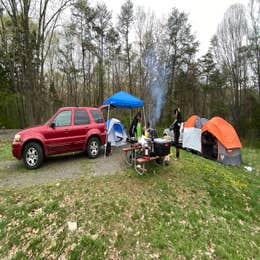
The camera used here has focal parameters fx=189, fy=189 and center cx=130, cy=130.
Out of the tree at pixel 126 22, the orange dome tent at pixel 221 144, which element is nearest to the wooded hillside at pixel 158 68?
the tree at pixel 126 22

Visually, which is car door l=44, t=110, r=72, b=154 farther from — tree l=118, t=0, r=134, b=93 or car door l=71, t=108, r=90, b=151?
tree l=118, t=0, r=134, b=93

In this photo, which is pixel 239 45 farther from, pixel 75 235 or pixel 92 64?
pixel 75 235

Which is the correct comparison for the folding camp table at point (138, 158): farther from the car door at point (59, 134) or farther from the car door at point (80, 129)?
the car door at point (59, 134)

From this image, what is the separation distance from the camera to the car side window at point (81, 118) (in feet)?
21.8

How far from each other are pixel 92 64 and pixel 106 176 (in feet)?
61.9

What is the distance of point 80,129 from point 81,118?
1.47 ft

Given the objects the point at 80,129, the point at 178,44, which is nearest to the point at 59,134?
the point at 80,129

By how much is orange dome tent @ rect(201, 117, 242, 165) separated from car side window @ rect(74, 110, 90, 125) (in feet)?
19.9

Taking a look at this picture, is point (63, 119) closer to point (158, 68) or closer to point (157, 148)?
point (157, 148)

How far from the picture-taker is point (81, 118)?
6785 mm

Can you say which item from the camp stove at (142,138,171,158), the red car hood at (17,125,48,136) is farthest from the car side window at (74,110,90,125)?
the camp stove at (142,138,171,158)

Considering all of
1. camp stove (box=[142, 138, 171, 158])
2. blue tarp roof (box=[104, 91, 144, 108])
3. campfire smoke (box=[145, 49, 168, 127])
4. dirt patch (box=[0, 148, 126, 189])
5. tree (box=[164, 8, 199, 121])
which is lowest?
dirt patch (box=[0, 148, 126, 189])

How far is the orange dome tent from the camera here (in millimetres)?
8883

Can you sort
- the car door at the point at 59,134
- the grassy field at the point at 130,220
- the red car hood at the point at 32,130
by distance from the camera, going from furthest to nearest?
the car door at the point at 59,134
the red car hood at the point at 32,130
the grassy field at the point at 130,220
